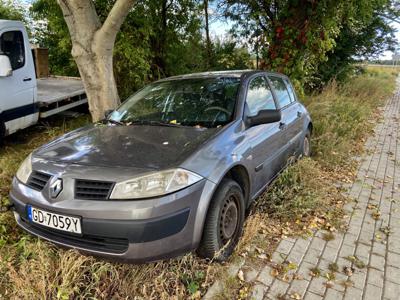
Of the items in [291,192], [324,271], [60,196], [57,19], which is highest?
[57,19]

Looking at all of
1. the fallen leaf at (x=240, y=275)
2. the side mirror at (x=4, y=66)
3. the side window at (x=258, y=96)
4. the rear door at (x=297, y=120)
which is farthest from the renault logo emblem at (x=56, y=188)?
the side mirror at (x=4, y=66)

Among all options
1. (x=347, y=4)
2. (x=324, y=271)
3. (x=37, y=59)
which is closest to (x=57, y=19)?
(x=37, y=59)

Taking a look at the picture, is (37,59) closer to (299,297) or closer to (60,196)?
(60,196)

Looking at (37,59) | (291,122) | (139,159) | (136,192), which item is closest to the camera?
(136,192)

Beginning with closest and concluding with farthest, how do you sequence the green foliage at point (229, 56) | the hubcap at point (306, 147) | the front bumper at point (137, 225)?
the front bumper at point (137, 225), the hubcap at point (306, 147), the green foliage at point (229, 56)

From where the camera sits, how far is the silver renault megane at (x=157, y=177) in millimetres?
2273

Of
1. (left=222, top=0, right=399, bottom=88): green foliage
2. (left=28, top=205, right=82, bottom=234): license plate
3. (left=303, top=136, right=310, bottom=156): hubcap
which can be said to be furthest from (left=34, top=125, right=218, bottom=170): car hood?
(left=222, top=0, right=399, bottom=88): green foliage

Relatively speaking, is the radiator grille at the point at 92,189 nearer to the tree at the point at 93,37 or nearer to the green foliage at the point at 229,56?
the tree at the point at 93,37

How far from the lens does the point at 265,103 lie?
3912 millimetres

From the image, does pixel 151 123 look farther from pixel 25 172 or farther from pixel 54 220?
→ pixel 54 220

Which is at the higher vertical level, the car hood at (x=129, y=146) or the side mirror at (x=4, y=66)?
the side mirror at (x=4, y=66)

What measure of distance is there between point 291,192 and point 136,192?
2.26 meters

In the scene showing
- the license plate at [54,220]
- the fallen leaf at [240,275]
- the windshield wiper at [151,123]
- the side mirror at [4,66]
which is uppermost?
the side mirror at [4,66]

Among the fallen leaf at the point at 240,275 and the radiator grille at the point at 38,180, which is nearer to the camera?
the radiator grille at the point at 38,180
